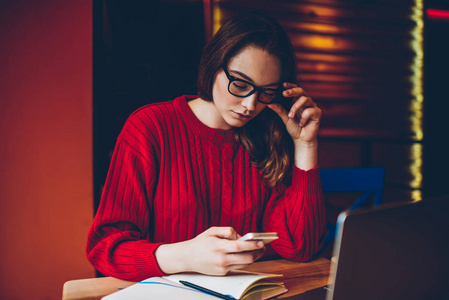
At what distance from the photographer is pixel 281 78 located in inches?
42.3

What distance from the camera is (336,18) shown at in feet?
9.23

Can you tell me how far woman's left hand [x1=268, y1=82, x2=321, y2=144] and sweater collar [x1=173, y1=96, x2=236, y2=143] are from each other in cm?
20

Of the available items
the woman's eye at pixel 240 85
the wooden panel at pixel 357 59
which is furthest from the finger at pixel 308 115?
the wooden panel at pixel 357 59

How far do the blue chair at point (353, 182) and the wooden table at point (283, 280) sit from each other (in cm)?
55

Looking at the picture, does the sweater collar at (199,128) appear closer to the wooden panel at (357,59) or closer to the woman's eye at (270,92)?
the woman's eye at (270,92)

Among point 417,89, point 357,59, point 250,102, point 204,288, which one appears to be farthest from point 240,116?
point 417,89

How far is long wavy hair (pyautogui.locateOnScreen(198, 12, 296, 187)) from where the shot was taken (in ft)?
3.40

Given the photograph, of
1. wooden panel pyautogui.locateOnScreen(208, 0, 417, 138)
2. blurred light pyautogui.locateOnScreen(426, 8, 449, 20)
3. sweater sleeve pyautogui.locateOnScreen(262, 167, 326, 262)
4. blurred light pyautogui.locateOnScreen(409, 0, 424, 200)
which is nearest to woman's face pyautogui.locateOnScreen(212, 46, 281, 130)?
sweater sleeve pyautogui.locateOnScreen(262, 167, 326, 262)

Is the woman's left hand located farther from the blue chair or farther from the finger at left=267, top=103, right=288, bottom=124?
the blue chair

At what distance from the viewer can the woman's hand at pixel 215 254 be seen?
706 mm

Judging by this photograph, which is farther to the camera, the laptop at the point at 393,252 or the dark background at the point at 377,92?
the dark background at the point at 377,92

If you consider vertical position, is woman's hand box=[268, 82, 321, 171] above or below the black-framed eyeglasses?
below

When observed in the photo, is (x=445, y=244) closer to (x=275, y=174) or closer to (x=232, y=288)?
(x=232, y=288)

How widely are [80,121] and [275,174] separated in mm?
1142
